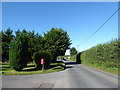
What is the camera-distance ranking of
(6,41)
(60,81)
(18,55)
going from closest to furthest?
(60,81)
(18,55)
(6,41)

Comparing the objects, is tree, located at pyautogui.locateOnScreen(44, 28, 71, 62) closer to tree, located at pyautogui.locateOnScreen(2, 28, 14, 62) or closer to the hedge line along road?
tree, located at pyautogui.locateOnScreen(2, 28, 14, 62)

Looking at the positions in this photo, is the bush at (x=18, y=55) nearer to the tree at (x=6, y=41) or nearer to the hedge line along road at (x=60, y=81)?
the hedge line along road at (x=60, y=81)

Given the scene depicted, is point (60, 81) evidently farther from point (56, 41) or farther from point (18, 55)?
point (56, 41)

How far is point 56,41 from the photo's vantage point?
3316 cm

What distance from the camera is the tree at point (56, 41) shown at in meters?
31.2

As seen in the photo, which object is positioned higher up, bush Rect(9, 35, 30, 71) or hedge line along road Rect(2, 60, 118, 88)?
bush Rect(9, 35, 30, 71)

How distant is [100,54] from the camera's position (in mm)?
20344

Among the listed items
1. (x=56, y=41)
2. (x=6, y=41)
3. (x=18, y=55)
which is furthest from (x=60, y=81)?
(x=6, y=41)

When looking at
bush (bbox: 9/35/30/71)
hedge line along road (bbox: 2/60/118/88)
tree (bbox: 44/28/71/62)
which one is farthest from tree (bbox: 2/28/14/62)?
hedge line along road (bbox: 2/60/118/88)

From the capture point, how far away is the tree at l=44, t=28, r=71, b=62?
31241 millimetres

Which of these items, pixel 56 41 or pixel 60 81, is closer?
Answer: pixel 60 81

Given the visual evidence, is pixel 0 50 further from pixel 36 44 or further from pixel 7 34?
pixel 36 44

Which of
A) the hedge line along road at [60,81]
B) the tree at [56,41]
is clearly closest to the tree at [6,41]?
the tree at [56,41]

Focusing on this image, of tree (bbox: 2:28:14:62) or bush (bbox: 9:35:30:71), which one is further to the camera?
tree (bbox: 2:28:14:62)
